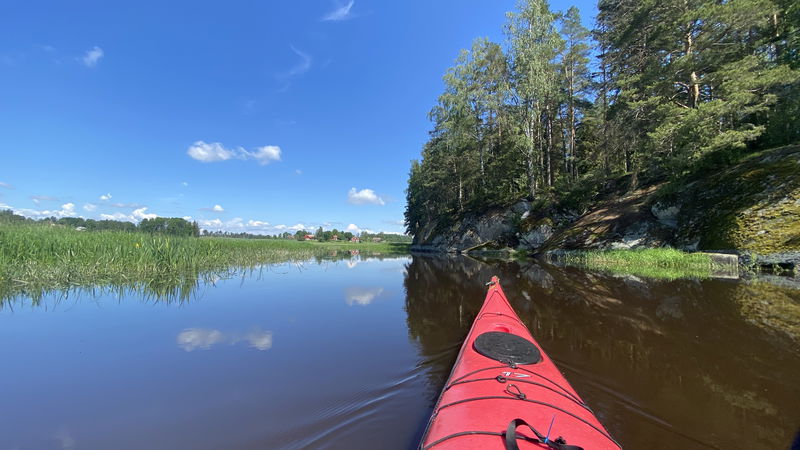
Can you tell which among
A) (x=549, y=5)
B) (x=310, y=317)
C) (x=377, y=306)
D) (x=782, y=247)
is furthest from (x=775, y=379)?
(x=549, y=5)

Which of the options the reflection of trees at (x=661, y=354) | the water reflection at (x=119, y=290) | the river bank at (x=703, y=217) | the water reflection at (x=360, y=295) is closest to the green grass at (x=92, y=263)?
the water reflection at (x=119, y=290)

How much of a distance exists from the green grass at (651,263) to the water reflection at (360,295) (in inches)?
401

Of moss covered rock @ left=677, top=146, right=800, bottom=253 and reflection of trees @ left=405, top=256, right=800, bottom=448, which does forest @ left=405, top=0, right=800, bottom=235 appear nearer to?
moss covered rock @ left=677, top=146, right=800, bottom=253

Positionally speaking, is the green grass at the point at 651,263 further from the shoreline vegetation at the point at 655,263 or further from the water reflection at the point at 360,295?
the water reflection at the point at 360,295

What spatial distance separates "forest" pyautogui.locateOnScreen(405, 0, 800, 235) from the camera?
41.5ft

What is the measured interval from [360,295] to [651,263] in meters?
12.8

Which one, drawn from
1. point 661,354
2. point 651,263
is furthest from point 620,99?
point 661,354

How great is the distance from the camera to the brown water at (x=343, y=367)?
2.64 m

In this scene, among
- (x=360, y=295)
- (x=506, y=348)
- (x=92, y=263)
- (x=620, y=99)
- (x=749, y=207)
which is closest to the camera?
(x=506, y=348)

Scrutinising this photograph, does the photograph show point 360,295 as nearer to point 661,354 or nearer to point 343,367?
point 343,367

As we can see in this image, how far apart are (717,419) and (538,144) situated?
28.4 metres

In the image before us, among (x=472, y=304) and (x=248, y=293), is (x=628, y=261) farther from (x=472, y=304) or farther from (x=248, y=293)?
(x=248, y=293)

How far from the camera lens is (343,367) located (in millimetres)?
4090

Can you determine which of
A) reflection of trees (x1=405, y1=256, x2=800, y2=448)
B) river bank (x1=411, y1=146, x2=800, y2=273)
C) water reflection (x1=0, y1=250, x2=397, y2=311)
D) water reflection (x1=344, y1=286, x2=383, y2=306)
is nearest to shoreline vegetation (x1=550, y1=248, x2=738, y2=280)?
river bank (x1=411, y1=146, x2=800, y2=273)
